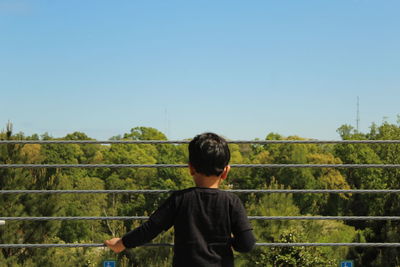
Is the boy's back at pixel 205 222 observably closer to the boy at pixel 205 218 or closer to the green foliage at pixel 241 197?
the boy at pixel 205 218

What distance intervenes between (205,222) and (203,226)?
20mm

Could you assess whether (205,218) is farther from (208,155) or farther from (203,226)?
(208,155)

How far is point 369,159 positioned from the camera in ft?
120

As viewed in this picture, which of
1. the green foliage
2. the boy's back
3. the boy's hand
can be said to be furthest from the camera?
the green foliage

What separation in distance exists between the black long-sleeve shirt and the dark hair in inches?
3.5

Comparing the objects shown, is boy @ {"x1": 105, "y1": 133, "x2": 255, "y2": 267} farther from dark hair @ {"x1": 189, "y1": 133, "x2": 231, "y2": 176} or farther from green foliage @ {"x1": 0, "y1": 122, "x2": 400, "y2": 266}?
green foliage @ {"x1": 0, "y1": 122, "x2": 400, "y2": 266}

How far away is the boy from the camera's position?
2252 millimetres

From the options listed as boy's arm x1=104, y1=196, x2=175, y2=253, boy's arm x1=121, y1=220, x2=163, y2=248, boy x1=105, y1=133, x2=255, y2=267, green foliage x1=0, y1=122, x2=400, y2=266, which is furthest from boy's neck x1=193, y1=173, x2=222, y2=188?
green foliage x1=0, y1=122, x2=400, y2=266

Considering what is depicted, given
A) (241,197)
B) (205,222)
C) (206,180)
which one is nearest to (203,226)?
(205,222)

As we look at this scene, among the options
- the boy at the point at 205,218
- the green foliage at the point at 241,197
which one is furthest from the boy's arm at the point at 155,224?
the green foliage at the point at 241,197

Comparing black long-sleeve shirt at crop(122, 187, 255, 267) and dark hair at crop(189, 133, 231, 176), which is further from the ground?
dark hair at crop(189, 133, 231, 176)

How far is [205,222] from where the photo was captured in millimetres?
2248

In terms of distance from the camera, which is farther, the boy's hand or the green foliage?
the green foliage

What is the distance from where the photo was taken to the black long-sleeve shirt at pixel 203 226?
225cm
